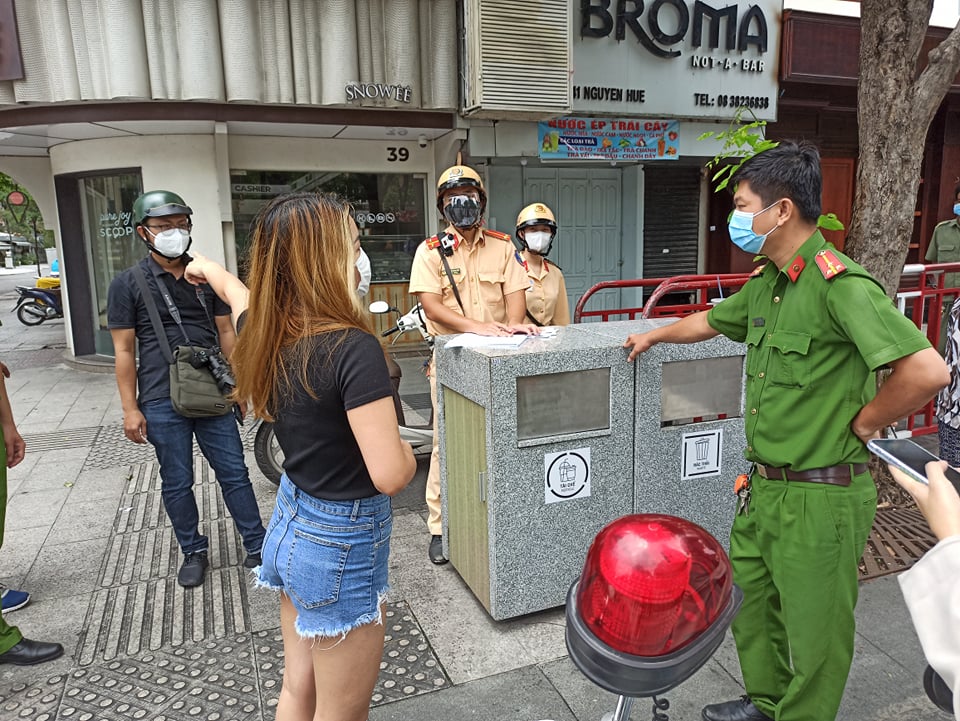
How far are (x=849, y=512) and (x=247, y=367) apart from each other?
185 cm

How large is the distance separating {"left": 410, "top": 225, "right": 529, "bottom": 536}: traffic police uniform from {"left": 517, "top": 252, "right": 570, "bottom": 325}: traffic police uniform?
27.5 inches

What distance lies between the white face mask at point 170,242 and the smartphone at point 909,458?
314 centimetres

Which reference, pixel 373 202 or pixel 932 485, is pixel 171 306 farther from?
pixel 373 202

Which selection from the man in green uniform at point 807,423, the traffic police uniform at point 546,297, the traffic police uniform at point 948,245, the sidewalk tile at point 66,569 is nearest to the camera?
the man in green uniform at point 807,423

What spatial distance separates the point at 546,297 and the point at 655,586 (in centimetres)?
382

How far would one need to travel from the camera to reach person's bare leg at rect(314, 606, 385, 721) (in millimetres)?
1820

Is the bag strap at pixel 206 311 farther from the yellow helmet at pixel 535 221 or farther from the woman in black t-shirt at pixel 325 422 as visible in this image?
the yellow helmet at pixel 535 221

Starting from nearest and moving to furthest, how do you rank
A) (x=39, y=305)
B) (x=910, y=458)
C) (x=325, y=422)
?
(x=910, y=458) < (x=325, y=422) < (x=39, y=305)

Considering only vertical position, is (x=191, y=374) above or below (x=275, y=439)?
above

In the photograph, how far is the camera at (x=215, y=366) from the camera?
3398mm

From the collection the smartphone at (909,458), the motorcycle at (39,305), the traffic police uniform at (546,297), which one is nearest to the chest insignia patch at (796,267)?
the smartphone at (909,458)

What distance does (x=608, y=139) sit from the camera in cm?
967

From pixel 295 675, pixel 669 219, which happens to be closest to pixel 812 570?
pixel 295 675

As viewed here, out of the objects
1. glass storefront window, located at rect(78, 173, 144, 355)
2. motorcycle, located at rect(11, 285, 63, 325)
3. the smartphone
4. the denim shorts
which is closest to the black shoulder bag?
the denim shorts
